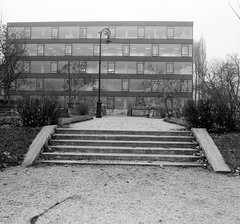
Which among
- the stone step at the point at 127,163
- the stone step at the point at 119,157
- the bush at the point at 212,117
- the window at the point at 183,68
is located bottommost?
the stone step at the point at 127,163

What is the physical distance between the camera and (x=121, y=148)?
760 centimetres

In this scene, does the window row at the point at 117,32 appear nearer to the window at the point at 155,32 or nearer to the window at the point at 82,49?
the window at the point at 155,32

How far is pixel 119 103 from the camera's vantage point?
45.0 metres

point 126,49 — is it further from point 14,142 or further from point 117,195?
point 117,195

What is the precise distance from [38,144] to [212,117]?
19.0ft

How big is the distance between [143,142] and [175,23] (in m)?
42.5

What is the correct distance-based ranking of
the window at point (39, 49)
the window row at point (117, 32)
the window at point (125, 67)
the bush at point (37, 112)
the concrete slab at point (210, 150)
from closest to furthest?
the concrete slab at point (210, 150) → the bush at point (37, 112) → the window at point (125, 67) → the window row at point (117, 32) → the window at point (39, 49)

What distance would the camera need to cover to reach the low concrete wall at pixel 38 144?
262 inches

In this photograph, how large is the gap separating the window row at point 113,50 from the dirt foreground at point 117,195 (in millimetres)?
41763

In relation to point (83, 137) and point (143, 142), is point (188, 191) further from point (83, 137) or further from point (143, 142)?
point (83, 137)

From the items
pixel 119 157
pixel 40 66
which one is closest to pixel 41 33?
pixel 40 66

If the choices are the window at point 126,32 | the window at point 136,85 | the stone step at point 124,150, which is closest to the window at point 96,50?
the window at point 126,32

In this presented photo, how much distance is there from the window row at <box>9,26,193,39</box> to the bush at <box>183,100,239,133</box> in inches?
1557

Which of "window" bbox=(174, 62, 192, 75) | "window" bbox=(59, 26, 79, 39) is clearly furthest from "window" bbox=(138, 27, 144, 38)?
"window" bbox=(59, 26, 79, 39)
